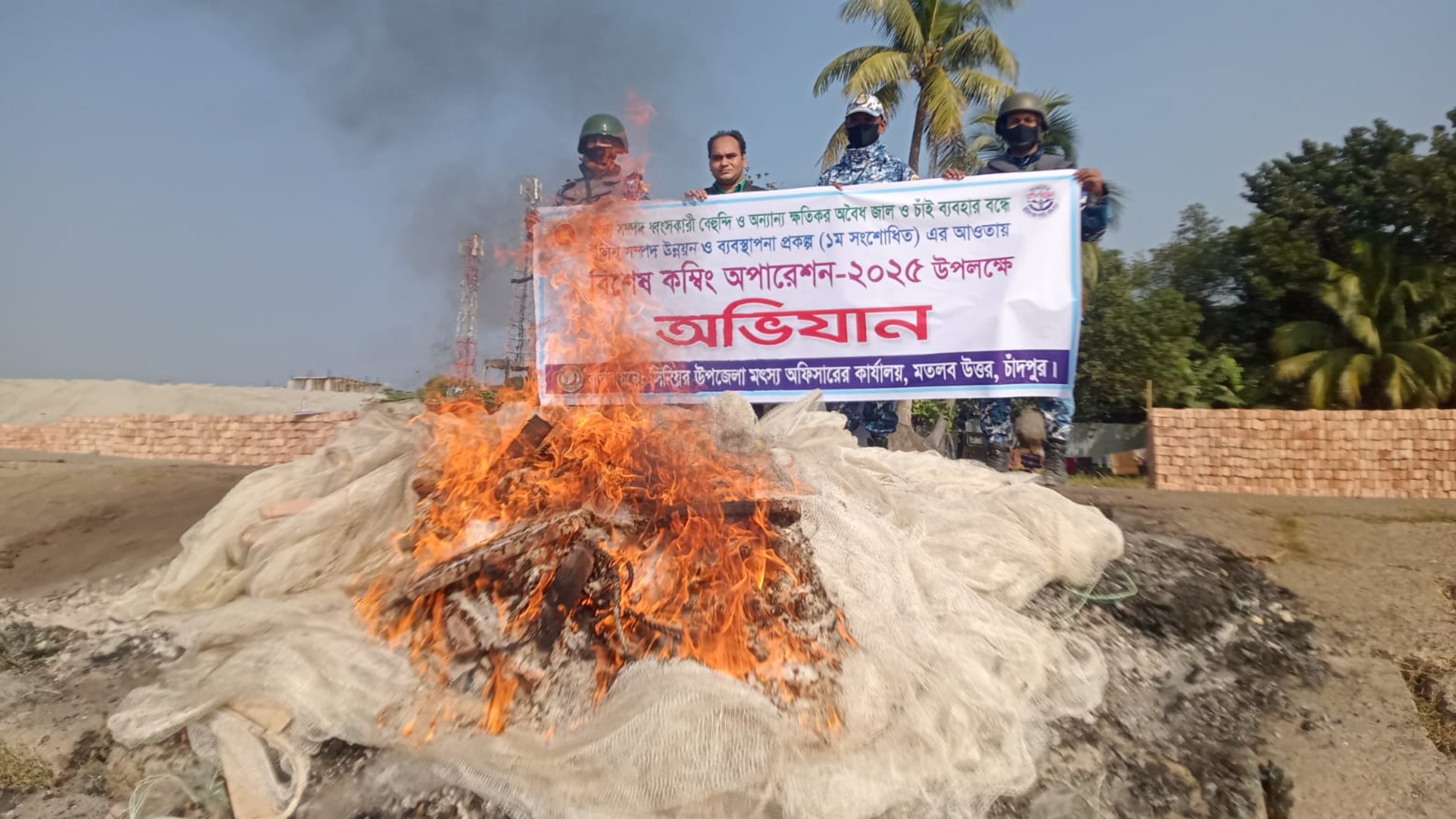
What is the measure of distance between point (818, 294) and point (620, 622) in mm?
3134

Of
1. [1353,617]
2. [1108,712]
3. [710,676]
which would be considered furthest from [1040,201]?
[710,676]

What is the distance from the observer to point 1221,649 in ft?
10.2

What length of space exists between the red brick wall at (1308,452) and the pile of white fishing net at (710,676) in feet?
13.3

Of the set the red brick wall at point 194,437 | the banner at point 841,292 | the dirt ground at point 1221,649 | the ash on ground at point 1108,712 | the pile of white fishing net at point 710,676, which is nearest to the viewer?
the pile of white fishing net at point 710,676

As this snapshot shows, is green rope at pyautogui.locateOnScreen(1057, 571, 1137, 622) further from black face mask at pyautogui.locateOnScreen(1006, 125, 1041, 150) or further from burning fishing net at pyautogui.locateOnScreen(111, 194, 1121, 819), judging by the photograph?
black face mask at pyautogui.locateOnScreen(1006, 125, 1041, 150)

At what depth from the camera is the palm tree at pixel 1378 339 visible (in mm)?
19062

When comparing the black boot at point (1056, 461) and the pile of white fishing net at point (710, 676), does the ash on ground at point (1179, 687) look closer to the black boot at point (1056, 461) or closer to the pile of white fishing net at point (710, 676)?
the pile of white fishing net at point (710, 676)

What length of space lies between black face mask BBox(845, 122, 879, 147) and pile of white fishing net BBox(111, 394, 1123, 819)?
8.95 feet

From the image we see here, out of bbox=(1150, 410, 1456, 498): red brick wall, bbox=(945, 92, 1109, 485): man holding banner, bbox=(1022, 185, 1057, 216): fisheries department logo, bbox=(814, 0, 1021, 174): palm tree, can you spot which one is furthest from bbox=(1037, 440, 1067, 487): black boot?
bbox=(814, 0, 1021, 174): palm tree

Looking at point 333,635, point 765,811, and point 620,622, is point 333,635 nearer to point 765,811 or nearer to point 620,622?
point 620,622

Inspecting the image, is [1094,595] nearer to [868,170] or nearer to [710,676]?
[710,676]

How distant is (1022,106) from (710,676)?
448 centimetres

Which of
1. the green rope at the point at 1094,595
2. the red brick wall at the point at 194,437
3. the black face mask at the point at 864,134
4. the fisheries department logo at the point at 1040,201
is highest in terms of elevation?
the black face mask at the point at 864,134

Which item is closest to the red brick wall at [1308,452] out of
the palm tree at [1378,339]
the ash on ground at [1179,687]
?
the ash on ground at [1179,687]
